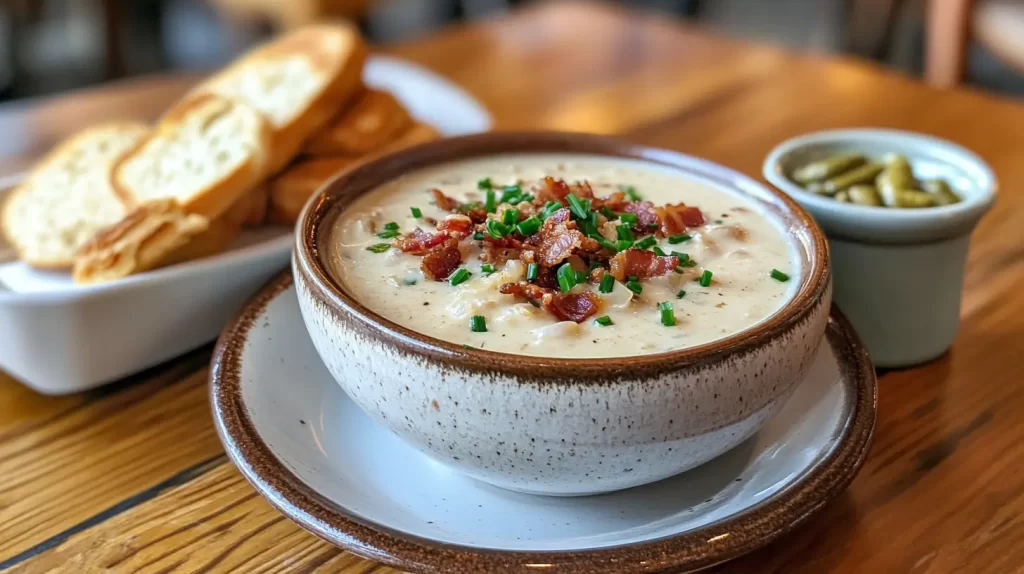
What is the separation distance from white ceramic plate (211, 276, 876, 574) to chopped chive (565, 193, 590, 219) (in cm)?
41

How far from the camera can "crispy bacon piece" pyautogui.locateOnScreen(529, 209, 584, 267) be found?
51.8 inches

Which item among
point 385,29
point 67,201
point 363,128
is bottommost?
point 385,29

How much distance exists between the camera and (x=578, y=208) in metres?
1.41

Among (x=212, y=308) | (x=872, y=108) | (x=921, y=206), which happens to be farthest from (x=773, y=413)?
(x=872, y=108)

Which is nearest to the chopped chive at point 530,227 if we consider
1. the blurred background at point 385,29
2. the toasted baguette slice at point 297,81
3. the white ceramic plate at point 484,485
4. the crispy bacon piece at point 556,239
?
the crispy bacon piece at point 556,239

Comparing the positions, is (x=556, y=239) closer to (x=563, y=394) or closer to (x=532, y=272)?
(x=532, y=272)

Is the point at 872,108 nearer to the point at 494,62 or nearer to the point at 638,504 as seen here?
the point at 494,62

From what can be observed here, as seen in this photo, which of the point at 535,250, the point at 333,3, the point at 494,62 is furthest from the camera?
the point at 333,3

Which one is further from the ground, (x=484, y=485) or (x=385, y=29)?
A: (x=484, y=485)

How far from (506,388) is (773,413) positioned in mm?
378

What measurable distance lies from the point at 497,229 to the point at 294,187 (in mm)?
640

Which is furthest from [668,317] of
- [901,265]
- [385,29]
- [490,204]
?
[385,29]

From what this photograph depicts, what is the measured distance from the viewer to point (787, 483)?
1.14 metres

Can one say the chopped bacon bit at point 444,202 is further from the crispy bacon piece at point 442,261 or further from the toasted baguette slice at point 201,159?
the toasted baguette slice at point 201,159
